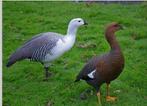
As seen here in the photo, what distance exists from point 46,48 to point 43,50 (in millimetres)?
76

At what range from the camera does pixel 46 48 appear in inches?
336

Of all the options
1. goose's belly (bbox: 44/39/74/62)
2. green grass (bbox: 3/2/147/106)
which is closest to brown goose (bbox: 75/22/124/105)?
green grass (bbox: 3/2/147/106)

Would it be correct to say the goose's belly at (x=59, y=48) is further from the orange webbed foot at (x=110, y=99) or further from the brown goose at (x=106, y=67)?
the orange webbed foot at (x=110, y=99)

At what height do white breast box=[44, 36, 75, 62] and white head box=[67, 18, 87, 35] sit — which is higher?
white head box=[67, 18, 87, 35]

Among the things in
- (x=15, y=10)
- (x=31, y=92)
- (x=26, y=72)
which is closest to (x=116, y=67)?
(x=31, y=92)

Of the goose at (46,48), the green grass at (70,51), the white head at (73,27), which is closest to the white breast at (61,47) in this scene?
the goose at (46,48)

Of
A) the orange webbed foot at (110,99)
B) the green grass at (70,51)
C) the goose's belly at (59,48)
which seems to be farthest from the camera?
the goose's belly at (59,48)

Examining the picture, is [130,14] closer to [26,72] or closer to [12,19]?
[12,19]

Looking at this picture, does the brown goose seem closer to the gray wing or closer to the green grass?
the green grass

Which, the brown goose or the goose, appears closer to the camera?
the brown goose

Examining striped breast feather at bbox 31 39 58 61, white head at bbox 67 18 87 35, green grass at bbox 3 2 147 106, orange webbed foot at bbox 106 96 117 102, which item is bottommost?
orange webbed foot at bbox 106 96 117 102

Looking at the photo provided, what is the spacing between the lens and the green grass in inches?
318

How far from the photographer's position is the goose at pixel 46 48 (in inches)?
336

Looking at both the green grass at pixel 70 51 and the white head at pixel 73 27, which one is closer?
the green grass at pixel 70 51
